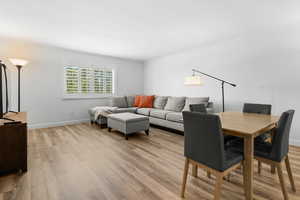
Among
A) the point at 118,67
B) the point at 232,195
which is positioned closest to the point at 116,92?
the point at 118,67

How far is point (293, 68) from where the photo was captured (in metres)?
2.82

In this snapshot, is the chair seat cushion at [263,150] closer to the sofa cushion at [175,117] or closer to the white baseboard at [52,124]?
the sofa cushion at [175,117]

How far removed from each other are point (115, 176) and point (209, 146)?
4.15 ft

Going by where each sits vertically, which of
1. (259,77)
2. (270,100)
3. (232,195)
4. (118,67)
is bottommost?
(232,195)

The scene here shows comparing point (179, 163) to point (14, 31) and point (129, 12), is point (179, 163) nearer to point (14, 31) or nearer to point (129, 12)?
point (129, 12)

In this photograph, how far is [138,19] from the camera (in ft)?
8.59

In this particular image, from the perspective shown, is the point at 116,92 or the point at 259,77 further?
the point at 116,92

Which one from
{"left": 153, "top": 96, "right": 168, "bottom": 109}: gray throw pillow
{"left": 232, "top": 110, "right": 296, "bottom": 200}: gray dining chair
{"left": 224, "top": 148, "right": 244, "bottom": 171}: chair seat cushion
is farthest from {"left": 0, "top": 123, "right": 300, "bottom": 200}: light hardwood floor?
{"left": 153, "top": 96, "right": 168, "bottom": 109}: gray throw pillow

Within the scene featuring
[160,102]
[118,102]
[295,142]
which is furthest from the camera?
[118,102]

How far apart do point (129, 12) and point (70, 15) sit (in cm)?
98

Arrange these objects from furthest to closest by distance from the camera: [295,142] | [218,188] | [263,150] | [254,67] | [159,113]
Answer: [159,113] → [254,67] → [295,142] → [263,150] → [218,188]

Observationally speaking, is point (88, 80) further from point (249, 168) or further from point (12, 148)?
point (249, 168)

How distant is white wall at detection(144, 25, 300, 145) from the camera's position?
2854 millimetres

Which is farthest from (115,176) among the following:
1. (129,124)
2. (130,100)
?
(130,100)
